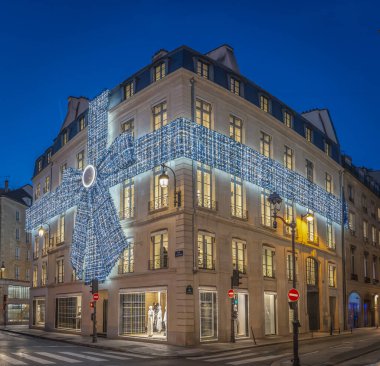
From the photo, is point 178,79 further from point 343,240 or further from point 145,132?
point 343,240

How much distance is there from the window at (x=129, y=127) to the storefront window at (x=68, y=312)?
13228mm

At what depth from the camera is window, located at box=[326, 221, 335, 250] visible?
44622mm

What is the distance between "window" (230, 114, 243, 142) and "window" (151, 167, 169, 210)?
5645 millimetres

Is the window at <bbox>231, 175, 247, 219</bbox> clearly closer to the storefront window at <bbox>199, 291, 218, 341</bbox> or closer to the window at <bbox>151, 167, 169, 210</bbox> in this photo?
the window at <bbox>151, 167, 169, 210</bbox>

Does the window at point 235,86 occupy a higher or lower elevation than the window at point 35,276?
higher

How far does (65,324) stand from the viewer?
132ft

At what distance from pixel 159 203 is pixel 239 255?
616 centimetres

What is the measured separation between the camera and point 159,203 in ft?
94.8

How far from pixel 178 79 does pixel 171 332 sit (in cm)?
1346

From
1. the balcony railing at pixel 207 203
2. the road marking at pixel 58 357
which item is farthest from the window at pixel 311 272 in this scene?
the road marking at pixel 58 357

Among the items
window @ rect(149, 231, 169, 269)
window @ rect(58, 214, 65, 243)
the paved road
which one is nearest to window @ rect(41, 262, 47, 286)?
window @ rect(58, 214, 65, 243)

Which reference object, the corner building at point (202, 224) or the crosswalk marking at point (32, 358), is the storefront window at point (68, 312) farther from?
the crosswalk marking at point (32, 358)

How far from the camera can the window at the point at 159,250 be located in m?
28.1

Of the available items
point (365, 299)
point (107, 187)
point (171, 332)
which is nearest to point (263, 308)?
point (171, 332)
